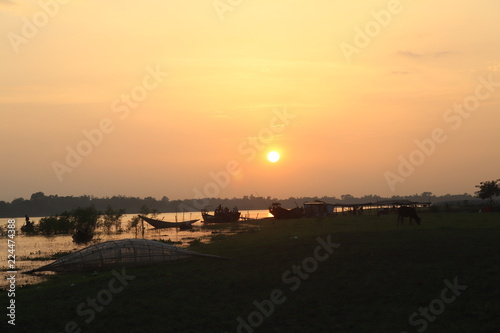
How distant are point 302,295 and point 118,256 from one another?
45.3ft

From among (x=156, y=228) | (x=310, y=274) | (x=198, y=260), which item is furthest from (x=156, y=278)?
(x=156, y=228)

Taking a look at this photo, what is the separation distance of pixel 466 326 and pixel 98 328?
Result: 35.0 ft

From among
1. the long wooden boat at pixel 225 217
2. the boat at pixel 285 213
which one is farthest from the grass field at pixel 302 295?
the long wooden boat at pixel 225 217

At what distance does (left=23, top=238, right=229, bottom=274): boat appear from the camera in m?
27.6

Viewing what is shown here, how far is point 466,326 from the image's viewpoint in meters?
13.2

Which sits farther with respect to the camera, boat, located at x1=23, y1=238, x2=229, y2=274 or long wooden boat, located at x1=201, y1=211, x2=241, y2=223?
long wooden boat, located at x1=201, y1=211, x2=241, y2=223

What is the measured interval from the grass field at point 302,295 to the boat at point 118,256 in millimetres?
2463

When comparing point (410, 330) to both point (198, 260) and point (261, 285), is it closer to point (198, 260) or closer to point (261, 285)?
point (261, 285)

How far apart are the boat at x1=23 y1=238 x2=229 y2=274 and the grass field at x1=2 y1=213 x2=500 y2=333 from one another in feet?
8.08

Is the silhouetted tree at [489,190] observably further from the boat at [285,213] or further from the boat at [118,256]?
the boat at [118,256]

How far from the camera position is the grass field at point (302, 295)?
571 inches

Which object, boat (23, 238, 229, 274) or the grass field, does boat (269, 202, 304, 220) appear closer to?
boat (23, 238, 229, 274)

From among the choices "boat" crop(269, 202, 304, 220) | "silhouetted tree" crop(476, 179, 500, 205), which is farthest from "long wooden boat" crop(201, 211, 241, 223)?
"silhouetted tree" crop(476, 179, 500, 205)

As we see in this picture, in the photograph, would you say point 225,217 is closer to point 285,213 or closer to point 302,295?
point 285,213
